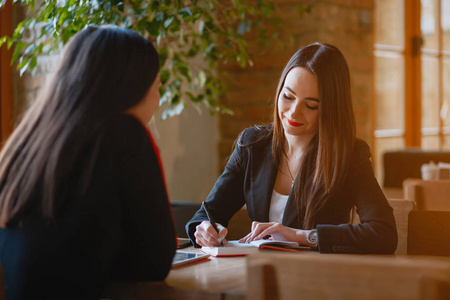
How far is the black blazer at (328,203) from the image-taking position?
1.76m

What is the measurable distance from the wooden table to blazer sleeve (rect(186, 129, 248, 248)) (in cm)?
60

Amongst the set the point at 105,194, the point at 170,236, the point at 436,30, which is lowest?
the point at 170,236

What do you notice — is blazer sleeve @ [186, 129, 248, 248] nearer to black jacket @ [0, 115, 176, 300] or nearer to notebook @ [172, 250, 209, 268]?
notebook @ [172, 250, 209, 268]

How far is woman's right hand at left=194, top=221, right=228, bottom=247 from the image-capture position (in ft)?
5.92

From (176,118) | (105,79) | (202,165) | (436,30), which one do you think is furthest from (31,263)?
(436,30)

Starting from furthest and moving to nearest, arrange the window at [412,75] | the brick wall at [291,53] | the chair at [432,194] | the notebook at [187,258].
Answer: the window at [412,75], the brick wall at [291,53], the chair at [432,194], the notebook at [187,258]

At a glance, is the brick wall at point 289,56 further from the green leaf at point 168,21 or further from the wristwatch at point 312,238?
the wristwatch at point 312,238

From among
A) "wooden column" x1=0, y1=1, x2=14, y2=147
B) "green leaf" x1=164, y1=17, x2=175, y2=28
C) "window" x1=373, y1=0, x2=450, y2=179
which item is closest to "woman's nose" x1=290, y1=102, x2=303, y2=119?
"green leaf" x1=164, y1=17, x2=175, y2=28

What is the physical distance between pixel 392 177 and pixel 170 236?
9.85 ft

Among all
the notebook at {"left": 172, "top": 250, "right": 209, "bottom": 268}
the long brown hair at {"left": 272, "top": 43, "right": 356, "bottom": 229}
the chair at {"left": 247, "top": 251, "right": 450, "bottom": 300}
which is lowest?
the notebook at {"left": 172, "top": 250, "right": 209, "bottom": 268}

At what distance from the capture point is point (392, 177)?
13.6ft

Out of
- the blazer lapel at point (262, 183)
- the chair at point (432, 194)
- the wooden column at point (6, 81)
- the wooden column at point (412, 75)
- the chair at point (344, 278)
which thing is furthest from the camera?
the wooden column at point (412, 75)

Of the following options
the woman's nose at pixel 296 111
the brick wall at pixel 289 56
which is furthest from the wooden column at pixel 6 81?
the woman's nose at pixel 296 111

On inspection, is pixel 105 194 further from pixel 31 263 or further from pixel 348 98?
pixel 348 98
